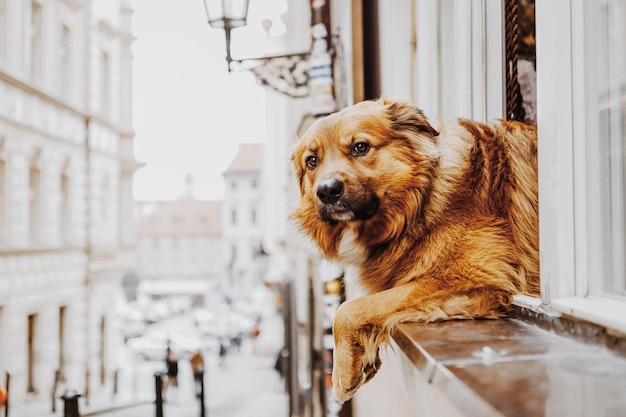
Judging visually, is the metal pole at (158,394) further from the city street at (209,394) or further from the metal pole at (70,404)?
the city street at (209,394)

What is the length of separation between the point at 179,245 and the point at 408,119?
1880 inches

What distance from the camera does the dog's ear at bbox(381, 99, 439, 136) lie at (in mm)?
1291

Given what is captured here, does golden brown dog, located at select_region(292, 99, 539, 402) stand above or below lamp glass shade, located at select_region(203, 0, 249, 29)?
below

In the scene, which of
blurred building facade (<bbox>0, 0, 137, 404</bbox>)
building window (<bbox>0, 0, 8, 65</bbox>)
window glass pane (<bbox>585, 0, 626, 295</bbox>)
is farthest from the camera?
blurred building facade (<bbox>0, 0, 137, 404</bbox>)

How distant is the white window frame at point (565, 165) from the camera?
3.40 ft

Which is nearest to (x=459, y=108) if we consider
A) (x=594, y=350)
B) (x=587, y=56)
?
(x=587, y=56)

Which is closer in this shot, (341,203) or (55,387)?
(341,203)

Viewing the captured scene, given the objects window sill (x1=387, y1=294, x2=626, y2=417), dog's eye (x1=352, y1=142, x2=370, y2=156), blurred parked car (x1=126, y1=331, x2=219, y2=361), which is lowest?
blurred parked car (x1=126, y1=331, x2=219, y2=361)

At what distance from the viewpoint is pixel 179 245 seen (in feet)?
156

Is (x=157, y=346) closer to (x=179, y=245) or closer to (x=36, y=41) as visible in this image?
(x=36, y=41)

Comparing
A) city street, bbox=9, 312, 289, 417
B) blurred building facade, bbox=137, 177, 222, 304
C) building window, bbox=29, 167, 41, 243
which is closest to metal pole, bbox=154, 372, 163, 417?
city street, bbox=9, 312, 289, 417

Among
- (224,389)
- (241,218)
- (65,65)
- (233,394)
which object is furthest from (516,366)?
(241,218)

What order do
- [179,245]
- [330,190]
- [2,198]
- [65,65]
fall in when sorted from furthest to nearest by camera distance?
[179,245] → [65,65] → [2,198] → [330,190]

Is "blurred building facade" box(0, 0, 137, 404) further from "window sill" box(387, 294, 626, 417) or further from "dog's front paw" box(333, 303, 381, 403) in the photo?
"window sill" box(387, 294, 626, 417)
